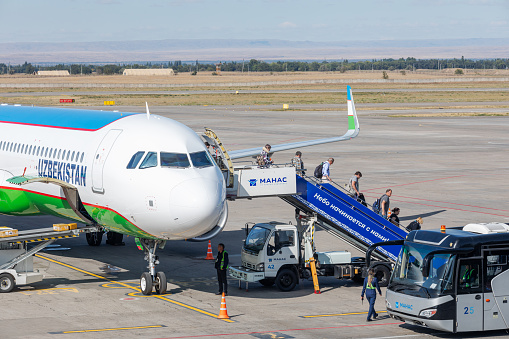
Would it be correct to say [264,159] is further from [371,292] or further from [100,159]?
[371,292]

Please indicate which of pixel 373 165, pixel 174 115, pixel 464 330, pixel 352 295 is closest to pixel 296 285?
pixel 352 295

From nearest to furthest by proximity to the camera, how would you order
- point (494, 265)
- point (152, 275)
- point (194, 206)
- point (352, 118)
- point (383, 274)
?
point (494, 265) → point (194, 206) → point (152, 275) → point (383, 274) → point (352, 118)

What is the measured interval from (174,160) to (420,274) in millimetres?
7855

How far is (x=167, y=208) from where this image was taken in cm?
2231

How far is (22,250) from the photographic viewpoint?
2669 cm

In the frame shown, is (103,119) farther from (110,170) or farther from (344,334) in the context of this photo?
(344,334)

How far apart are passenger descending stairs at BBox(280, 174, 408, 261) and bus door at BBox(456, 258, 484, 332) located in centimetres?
727

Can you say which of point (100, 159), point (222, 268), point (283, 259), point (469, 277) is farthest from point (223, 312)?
point (469, 277)

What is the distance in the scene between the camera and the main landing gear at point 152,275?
24.9 metres

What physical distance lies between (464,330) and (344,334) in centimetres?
316

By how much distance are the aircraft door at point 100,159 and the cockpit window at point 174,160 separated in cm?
234

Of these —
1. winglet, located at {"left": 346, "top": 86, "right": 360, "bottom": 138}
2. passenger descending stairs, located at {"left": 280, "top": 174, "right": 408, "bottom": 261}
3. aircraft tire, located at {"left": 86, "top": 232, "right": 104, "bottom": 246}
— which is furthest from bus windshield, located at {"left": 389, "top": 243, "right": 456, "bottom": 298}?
winglet, located at {"left": 346, "top": 86, "right": 360, "bottom": 138}

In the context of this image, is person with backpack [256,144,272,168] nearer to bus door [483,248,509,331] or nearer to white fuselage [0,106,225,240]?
white fuselage [0,106,225,240]

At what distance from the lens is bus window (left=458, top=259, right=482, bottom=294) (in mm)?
20844
